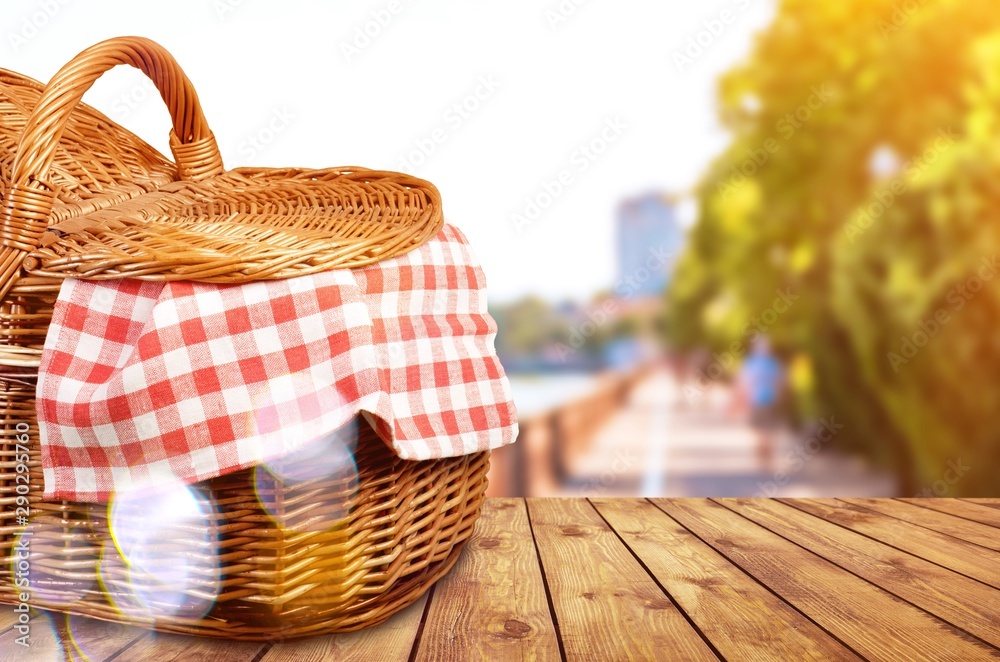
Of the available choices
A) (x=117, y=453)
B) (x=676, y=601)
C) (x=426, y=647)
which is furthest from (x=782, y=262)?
(x=117, y=453)

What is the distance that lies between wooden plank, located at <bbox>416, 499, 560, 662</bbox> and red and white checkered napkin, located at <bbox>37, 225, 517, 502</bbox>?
0.76ft

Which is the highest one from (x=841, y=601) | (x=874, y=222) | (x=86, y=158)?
(x=874, y=222)

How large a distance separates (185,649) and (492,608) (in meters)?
0.38

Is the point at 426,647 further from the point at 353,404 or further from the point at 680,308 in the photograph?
the point at 680,308

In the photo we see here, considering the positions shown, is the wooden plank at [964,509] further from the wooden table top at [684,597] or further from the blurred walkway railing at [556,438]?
the blurred walkway railing at [556,438]

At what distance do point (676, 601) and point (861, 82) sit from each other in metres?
2.34

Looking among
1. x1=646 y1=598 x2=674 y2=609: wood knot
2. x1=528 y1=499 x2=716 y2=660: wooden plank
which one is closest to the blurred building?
x1=528 y1=499 x2=716 y2=660: wooden plank

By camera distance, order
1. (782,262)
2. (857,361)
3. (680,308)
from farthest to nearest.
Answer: (680,308) → (782,262) → (857,361)

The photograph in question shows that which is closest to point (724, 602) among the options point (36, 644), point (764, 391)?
point (36, 644)

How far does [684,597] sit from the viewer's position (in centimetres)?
104

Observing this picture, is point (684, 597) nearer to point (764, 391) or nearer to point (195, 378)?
point (195, 378)

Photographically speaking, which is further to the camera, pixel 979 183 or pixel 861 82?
pixel 861 82

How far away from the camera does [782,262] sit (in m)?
2.84

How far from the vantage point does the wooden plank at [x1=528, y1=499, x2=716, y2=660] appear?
0.86 meters
